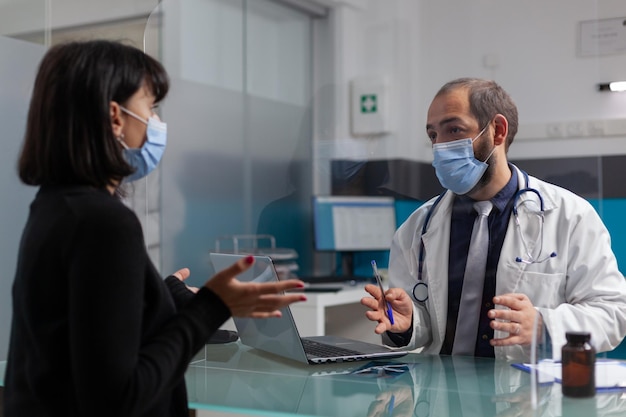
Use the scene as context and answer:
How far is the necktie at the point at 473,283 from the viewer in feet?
6.33

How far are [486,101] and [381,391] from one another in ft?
3.05

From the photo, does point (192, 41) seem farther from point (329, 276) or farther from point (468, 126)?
point (468, 126)

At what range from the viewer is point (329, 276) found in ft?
13.4

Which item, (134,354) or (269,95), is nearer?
(134,354)

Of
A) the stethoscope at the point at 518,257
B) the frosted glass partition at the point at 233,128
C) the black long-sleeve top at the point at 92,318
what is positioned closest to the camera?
the black long-sleeve top at the point at 92,318

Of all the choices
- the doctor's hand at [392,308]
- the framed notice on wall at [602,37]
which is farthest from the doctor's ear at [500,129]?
the framed notice on wall at [602,37]

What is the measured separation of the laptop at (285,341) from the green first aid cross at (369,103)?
7.84 feet

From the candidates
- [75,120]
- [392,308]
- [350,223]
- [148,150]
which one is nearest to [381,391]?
[392,308]

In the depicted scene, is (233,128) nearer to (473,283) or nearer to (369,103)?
(369,103)

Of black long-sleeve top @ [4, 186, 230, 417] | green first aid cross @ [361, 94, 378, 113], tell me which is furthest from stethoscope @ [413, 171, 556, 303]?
green first aid cross @ [361, 94, 378, 113]

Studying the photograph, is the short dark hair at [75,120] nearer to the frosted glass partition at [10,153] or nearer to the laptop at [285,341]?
the laptop at [285,341]

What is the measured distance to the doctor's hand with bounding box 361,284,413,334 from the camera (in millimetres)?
1796

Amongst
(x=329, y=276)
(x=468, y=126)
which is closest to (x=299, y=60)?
(x=329, y=276)

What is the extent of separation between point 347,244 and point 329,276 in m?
0.28
